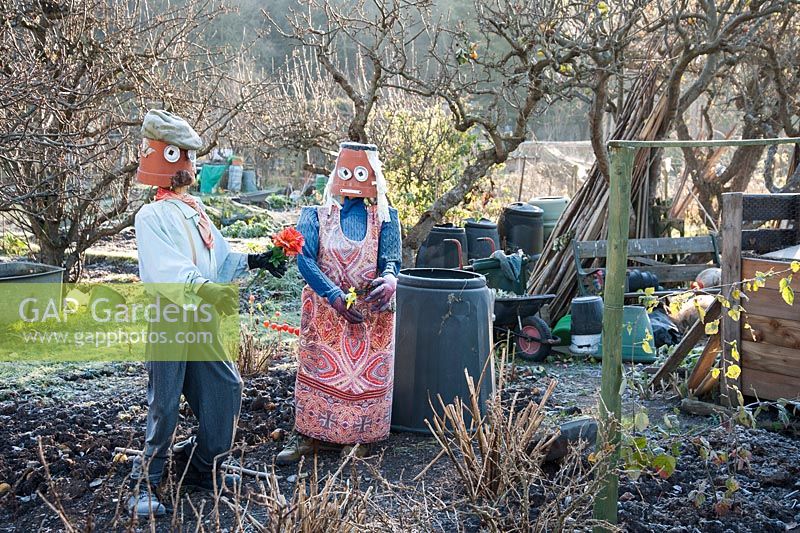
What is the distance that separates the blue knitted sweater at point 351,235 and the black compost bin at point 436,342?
1.21 feet

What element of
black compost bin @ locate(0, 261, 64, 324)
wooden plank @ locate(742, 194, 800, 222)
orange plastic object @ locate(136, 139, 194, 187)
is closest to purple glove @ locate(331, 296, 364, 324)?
orange plastic object @ locate(136, 139, 194, 187)

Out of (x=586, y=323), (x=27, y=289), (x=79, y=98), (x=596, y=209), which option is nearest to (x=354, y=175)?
(x=79, y=98)

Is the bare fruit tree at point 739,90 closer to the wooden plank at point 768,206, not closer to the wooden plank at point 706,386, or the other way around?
the wooden plank at point 768,206

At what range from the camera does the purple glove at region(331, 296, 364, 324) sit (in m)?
4.29

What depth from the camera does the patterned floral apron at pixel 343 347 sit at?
4457 millimetres

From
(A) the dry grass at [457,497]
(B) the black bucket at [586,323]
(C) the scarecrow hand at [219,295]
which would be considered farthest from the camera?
(B) the black bucket at [586,323]

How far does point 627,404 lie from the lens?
18.3 feet

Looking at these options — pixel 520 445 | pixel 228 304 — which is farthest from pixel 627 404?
pixel 228 304

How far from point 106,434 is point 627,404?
3.23 meters

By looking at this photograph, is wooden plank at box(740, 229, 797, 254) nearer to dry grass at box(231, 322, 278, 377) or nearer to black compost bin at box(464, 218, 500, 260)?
dry grass at box(231, 322, 278, 377)

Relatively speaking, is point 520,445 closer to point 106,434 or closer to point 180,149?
point 180,149

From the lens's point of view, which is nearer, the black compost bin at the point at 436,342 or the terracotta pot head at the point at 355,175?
the terracotta pot head at the point at 355,175

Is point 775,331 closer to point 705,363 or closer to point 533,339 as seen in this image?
point 705,363

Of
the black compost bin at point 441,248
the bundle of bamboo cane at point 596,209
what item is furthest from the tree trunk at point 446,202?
the bundle of bamboo cane at point 596,209
